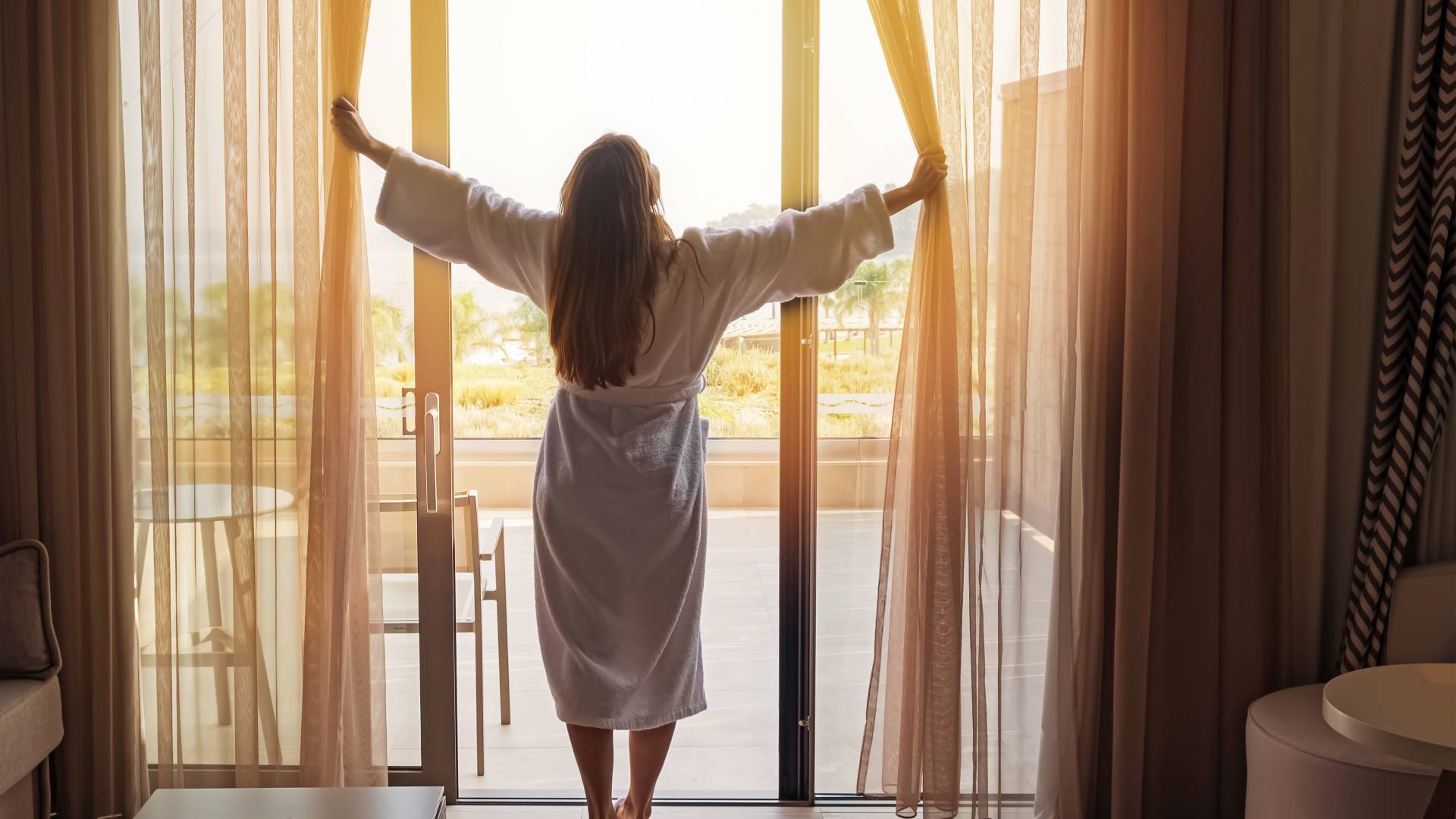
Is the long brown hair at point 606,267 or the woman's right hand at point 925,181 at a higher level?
the woman's right hand at point 925,181

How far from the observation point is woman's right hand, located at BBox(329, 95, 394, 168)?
2086mm

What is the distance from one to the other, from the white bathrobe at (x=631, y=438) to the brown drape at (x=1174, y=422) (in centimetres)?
55

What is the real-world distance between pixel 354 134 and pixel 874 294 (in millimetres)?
1157

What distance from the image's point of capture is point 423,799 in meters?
1.71

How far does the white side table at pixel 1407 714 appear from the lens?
1.48 metres

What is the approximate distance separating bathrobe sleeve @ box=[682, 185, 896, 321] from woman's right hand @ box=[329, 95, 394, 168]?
0.66 meters

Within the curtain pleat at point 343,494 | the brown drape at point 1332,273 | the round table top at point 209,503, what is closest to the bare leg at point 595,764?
the curtain pleat at point 343,494

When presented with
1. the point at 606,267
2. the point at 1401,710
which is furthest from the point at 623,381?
the point at 1401,710

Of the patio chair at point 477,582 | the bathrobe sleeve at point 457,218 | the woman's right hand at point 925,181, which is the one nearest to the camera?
the bathrobe sleeve at point 457,218

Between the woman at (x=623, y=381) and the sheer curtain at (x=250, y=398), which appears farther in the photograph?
the sheer curtain at (x=250, y=398)

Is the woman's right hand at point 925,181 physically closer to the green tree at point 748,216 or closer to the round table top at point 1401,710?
the green tree at point 748,216

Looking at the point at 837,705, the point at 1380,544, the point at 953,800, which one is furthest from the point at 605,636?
the point at 1380,544

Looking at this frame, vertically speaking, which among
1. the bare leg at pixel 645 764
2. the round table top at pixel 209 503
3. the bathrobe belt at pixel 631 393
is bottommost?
the bare leg at pixel 645 764

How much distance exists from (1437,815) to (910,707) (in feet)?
3.11
